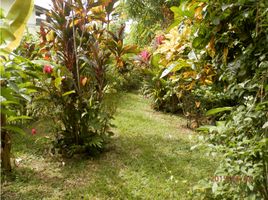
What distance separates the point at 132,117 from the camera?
4.34 m

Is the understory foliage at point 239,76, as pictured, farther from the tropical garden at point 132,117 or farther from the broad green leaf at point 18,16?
the broad green leaf at point 18,16

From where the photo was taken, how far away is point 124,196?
2.08 meters

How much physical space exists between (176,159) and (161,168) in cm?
27

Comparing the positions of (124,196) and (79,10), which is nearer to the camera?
(124,196)

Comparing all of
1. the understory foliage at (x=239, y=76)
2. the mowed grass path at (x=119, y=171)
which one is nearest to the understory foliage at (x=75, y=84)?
the mowed grass path at (x=119, y=171)

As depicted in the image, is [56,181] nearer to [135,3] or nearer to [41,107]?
[41,107]

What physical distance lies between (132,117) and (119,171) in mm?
1869

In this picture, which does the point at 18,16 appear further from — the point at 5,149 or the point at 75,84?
the point at 75,84

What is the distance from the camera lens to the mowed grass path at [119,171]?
213 cm

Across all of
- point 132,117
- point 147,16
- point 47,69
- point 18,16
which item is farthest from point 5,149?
point 147,16

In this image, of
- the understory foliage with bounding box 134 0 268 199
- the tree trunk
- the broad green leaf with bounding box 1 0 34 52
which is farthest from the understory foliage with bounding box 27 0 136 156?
the understory foliage with bounding box 134 0 268 199

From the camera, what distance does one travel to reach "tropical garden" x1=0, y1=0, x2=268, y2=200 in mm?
1305

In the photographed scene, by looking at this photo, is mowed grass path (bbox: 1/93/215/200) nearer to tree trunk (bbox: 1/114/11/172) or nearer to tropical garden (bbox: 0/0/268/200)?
tropical garden (bbox: 0/0/268/200)

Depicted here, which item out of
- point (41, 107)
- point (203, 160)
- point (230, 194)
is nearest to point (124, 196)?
point (230, 194)
